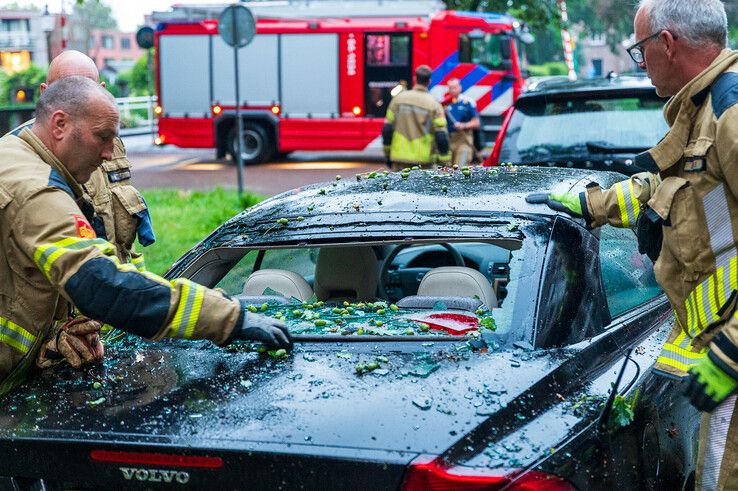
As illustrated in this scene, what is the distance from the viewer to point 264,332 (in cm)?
292

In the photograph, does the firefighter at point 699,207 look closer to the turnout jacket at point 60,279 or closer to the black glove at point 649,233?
the black glove at point 649,233

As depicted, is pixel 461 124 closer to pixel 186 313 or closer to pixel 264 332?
pixel 264 332

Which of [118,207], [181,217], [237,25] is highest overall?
[237,25]

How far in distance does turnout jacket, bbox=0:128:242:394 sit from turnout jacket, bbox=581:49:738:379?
1.24 metres

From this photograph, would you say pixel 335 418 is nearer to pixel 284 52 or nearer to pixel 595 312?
pixel 595 312

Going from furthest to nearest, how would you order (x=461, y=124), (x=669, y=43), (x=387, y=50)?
(x=387, y=50) < (x=461, y=124) < (x=669, y=43)

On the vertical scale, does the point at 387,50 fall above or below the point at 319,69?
above

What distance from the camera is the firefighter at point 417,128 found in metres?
11.6

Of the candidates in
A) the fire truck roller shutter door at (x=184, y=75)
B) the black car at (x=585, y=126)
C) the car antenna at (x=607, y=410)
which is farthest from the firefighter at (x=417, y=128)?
the fire truck roller shutter door at (x=184, y=75)

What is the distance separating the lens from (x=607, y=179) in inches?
165

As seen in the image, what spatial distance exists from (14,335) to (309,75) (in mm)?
17527

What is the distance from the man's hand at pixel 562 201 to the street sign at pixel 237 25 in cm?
863

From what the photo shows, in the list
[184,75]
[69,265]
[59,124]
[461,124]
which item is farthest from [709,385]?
[184,75]

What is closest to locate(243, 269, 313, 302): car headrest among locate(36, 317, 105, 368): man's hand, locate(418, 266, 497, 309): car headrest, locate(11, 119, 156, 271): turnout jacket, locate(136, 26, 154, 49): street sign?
locate(418, 266, 497, 309): car headrest
